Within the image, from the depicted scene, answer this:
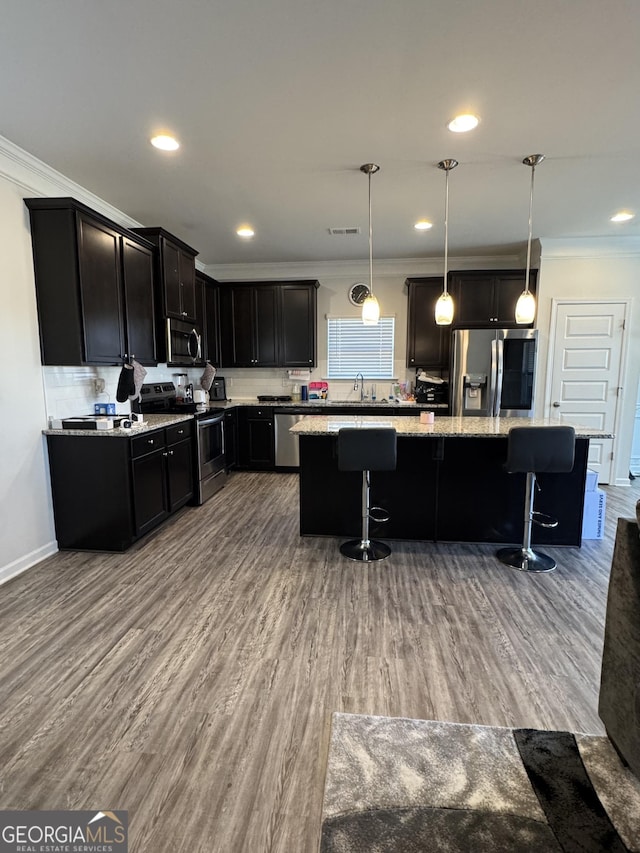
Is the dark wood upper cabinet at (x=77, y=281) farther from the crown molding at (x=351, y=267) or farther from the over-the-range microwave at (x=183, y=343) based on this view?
the crown molding at (x=351, y=267)

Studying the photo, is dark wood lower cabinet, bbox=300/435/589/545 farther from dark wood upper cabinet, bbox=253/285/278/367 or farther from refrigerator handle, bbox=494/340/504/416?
dark wood upper cabinet, bbox=253/285/278/367

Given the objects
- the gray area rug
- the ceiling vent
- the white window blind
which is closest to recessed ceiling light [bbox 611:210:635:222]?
the ceiling vent

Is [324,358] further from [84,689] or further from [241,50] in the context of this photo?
[84,689]

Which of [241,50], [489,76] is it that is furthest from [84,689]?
[489,76]

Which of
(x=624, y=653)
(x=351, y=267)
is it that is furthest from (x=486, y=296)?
(x=624, y=653)

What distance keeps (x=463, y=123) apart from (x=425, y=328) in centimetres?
314

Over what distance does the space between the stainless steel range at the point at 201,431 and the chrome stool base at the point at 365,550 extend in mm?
1821

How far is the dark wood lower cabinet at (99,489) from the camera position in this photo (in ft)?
10.2

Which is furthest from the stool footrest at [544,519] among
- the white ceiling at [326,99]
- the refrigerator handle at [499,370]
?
the white ceiling at [326,99]

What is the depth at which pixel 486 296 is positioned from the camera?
5.12m

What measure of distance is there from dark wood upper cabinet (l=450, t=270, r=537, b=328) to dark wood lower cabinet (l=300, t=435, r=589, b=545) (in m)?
2.50

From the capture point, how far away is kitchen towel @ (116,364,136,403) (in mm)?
3477

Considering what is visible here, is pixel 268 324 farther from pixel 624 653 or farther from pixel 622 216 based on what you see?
pixel 624 653

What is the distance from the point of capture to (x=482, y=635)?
86.7 inches
